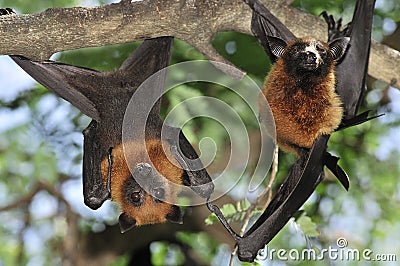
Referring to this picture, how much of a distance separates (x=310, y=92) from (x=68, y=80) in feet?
5.41

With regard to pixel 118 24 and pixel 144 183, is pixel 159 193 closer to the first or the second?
pixel 144 183

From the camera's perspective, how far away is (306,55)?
13.3 ft

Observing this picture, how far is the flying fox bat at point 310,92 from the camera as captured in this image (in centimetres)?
410

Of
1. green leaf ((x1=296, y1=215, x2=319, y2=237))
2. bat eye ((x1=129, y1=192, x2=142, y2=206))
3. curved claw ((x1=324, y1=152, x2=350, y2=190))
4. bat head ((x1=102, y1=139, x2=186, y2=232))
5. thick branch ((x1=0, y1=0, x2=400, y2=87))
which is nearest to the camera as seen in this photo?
thick branch ((x1=0, y1=0, x2=400, y2=87))

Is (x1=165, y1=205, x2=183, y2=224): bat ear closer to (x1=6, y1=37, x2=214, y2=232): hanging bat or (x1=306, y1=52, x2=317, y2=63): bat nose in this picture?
(x1=6, y1=37, x2=214, y2=232): hanging bat

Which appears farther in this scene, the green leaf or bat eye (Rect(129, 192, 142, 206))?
the green leaf

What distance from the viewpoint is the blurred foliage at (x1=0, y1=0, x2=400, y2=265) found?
5.96m

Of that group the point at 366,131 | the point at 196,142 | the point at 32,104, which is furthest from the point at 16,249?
the point at 366,131

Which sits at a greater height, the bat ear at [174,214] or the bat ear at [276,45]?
the bat ear at [276,45]

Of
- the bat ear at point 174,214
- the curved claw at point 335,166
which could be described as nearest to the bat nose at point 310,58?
the curved claw at point 335,166

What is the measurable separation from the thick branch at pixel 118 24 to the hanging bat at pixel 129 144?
0.44 metres

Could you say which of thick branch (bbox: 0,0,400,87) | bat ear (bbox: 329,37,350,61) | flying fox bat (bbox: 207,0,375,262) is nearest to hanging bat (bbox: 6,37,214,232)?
thick branch (bbox: 0,0,400,87)

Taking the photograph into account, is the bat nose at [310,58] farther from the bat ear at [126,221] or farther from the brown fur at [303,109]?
the bat ear at [126,221]

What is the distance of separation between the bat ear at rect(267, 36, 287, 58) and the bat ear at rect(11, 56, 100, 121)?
1281 millimetres
